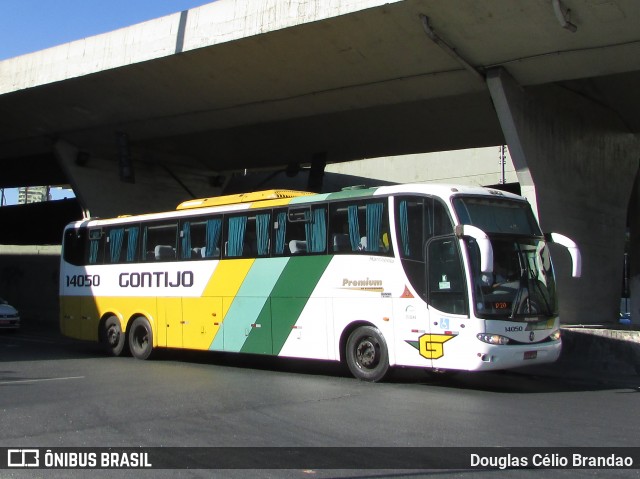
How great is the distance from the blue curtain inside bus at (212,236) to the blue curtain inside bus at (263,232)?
1.11m

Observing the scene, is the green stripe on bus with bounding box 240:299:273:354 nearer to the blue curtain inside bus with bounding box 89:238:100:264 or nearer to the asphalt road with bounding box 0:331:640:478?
the asphalt road with bounding box 0:331:640:478

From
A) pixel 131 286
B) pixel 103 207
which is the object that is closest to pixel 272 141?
pixel 103 207

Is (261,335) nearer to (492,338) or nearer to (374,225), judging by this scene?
(374,225)

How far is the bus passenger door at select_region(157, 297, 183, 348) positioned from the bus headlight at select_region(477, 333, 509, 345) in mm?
7329

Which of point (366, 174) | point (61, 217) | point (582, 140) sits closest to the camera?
point (582, 140)

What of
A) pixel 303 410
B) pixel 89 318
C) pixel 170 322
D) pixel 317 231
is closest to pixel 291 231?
pixel 317 231

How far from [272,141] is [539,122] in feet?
39.1

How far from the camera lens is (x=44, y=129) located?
25703 millimetres

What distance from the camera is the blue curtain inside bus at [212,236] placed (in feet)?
48.6

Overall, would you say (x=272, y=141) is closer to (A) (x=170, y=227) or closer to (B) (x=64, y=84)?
(B) (x=64, y=84)

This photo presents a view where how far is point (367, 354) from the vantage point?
40.3 ft

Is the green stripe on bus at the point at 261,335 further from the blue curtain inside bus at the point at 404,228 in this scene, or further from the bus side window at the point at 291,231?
the blue curtain inside bus at the point at 404,228

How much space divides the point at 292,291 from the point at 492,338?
13.8 ft

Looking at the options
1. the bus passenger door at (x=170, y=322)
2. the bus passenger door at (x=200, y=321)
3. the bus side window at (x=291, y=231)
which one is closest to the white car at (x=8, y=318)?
the bus passenger door at (x=170, y=322)
